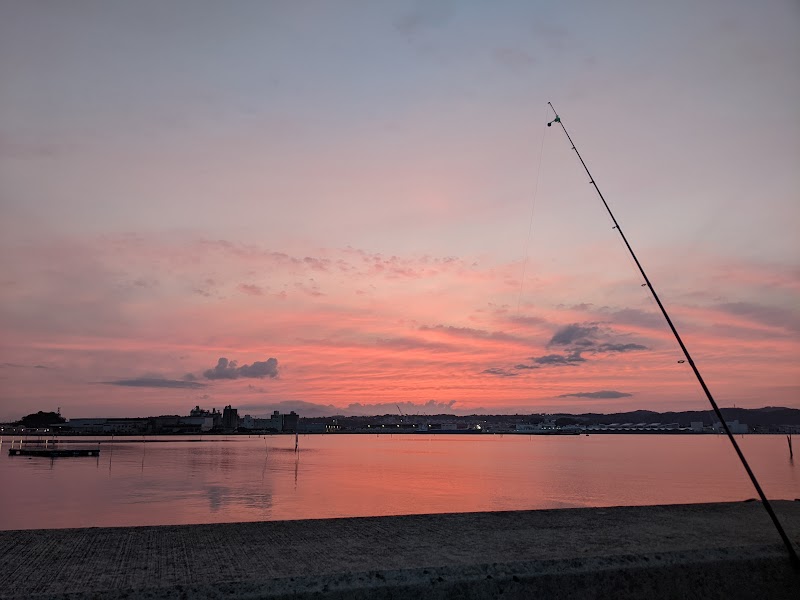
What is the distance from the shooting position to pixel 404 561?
14.4 ft

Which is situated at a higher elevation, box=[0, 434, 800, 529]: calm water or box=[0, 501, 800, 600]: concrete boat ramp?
box=[0, 501, 800, 600]: concrete boat ramp

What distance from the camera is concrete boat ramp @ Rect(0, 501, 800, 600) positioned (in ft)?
12.7

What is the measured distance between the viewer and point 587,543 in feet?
17.1

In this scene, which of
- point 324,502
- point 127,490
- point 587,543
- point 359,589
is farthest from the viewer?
point 127,490

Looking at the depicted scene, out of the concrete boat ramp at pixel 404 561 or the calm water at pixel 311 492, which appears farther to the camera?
the calm water at pixel 311 492

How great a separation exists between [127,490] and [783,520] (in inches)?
1955

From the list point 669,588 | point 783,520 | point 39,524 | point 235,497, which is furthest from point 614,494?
point 669,588

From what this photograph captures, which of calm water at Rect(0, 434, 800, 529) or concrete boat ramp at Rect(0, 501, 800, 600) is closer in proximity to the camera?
concrete boat ramp at Rect(0, 501, 800, 600)

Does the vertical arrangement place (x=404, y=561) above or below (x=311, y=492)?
above

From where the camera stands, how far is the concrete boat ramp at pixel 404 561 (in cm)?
387

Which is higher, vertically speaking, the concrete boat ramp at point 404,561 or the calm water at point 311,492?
the concrete boat ramp at point 404,561

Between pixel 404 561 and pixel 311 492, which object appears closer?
pixel 404 561

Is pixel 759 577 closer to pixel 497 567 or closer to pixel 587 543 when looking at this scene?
pixel 587 543

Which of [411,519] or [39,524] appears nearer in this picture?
[411,519]
